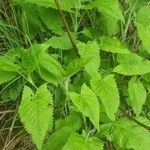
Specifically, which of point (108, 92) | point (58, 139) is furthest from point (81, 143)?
point (108, 92)

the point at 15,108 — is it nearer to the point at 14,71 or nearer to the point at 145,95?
the point at 14,71

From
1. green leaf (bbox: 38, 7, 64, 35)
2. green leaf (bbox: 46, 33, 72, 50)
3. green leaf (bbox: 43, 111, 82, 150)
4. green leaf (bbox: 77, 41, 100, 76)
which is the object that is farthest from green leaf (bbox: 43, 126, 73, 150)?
green leaf (bbox: 38, 7, 64, 35)

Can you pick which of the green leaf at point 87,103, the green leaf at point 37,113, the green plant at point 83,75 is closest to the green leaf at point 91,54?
the green plant at point 83,75

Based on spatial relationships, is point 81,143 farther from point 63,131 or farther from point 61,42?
point 61,42

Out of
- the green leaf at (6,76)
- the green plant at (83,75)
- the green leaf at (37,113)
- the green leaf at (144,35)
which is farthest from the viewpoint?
the green leaf at (144,35)

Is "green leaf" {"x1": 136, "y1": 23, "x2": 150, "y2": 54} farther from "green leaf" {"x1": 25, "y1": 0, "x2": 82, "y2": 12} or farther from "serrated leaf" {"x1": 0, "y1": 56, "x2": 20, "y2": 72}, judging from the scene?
"serrated leaf" {"x1": 0, "y1": 56, "x2": 20, "y2": 72}

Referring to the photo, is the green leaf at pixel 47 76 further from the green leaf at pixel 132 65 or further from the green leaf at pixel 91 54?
the green leaf at pixel 132 65
